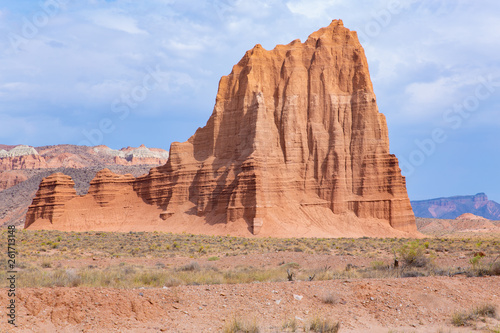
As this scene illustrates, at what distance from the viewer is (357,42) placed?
63.9 m

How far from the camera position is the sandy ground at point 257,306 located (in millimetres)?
9742

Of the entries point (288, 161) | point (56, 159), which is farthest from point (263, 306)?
point (56, 159)

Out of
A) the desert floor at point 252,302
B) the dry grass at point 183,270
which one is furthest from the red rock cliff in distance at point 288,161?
the desert floor at point 252,302

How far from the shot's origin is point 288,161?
58.4m

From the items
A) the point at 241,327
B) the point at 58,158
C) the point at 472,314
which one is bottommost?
the point at 472,314

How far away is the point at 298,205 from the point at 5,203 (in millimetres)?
82882

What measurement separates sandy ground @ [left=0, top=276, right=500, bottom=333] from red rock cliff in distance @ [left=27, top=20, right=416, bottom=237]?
36.3 meters

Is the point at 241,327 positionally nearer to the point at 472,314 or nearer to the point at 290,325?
the point at 290,325

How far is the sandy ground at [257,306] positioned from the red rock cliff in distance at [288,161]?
36346mm

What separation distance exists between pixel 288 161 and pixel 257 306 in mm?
47513

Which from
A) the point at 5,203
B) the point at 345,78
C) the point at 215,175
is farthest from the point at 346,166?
the point at 5,203

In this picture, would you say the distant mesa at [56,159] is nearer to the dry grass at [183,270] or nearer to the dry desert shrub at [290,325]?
the dry grass at [183,270]

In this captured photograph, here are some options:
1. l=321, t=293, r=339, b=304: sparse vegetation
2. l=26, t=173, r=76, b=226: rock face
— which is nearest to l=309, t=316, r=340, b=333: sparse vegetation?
l=321, t=293, r=339, b=304: sparse vegetation

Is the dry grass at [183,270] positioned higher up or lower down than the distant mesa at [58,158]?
lower down
